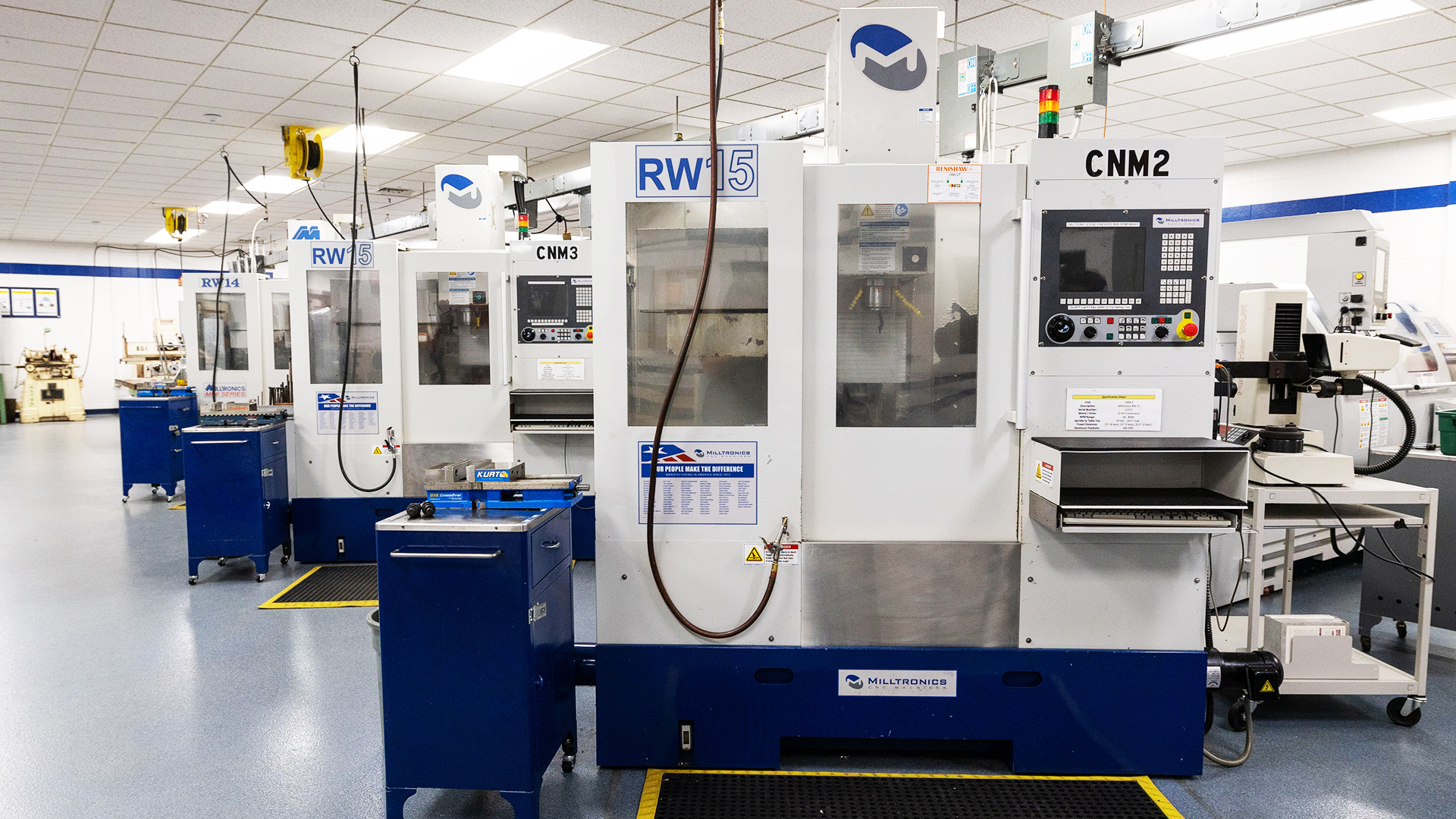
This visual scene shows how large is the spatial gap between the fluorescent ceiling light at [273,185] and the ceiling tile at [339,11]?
4.81 meters

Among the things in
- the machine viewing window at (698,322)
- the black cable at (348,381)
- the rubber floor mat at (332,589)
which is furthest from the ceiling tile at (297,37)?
the machine viewing window at (698,322)

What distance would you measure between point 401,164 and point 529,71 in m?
3.43

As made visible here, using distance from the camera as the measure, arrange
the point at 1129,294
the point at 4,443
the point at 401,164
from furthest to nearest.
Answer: the point at 4,443, the point at 401,164, the point at 1129,294

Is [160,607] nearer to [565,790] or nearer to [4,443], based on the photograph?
[565,790]

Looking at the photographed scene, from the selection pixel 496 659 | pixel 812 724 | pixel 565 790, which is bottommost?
pixel 565 790

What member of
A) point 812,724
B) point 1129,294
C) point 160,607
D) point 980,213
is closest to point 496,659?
point 812,724

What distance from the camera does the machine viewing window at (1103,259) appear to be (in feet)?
7.81

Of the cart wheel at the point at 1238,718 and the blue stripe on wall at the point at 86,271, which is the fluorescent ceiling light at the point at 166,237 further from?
the cart wheel at the point at 1238,718

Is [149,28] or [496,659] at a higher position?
[149,28]

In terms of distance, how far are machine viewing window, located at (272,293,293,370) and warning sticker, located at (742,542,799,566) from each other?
5725 mm

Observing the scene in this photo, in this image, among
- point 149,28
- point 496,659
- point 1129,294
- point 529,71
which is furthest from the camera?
point 529,71

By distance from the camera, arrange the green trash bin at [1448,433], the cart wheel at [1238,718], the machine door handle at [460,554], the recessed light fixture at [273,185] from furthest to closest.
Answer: the recessed light fixture at [273,185], the green trash bin at [1448,433], the cart wheel at [1238,718], the machine door handle at [460,554]

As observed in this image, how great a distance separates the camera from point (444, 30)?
473cm

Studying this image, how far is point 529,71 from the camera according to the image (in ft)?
18.1
